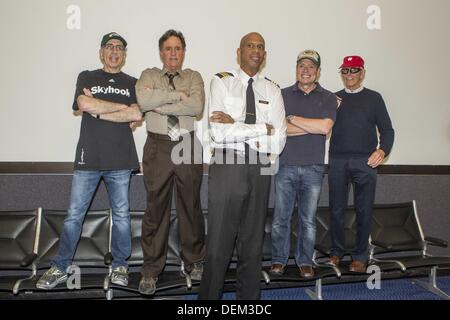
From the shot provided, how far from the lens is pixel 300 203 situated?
337 centimetres

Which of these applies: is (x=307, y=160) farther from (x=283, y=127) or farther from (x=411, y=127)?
(x=411, y=127)

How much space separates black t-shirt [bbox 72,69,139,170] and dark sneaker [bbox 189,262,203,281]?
0.95m

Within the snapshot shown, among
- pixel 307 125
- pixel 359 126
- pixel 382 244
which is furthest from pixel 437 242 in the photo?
pixel 307 125

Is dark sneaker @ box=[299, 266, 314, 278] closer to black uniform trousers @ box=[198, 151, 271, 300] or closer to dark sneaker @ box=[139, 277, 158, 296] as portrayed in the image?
black uniform trousers @ box=[198, 151, 271, 300]

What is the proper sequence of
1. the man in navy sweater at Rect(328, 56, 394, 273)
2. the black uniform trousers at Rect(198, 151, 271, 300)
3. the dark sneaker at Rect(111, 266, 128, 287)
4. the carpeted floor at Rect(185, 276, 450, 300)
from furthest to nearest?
the carpeted floor at Rect(185, 276, 450, 300) < the man in navy sweater at Rect(328, 56, 394, 273) < the dark sneaker at Rect(111, 266, 128, 287) < the black uniform trousers at Rect(198, 151, 271, 300)

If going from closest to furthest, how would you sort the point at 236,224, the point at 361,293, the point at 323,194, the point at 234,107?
the point at 236,224 < the point at 234,107 < the point at 361,293 < the point at 323,194

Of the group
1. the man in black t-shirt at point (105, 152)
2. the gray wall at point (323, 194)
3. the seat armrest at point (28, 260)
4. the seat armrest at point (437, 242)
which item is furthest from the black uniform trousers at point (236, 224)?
the seat armrest at point (437, 242)

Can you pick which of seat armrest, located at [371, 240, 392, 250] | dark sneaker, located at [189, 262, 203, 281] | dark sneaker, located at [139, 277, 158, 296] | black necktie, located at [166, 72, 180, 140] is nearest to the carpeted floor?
seat armrest, located at [371, 240, 392, 250]

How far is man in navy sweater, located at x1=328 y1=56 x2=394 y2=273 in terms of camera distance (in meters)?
3.59

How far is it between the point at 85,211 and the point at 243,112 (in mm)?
1510

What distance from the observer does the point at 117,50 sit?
3.17 m

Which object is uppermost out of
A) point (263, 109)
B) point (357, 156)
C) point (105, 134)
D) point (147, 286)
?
point (263, 109)

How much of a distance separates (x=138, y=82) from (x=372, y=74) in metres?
2.85

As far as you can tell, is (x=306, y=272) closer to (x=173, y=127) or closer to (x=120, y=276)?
(x=120, y=276)
